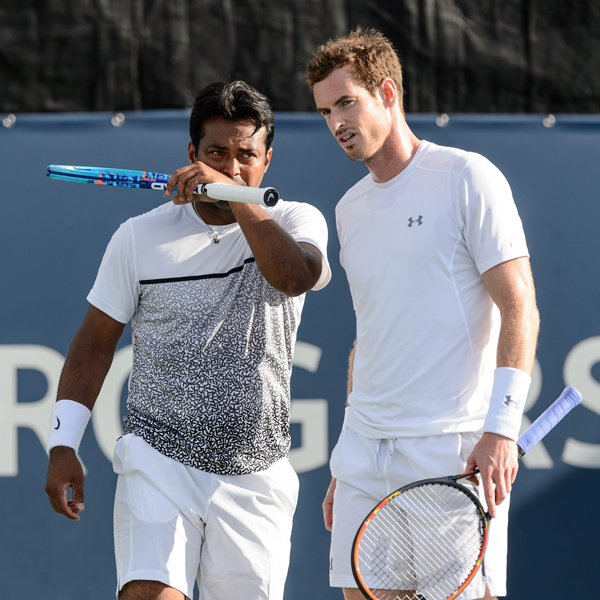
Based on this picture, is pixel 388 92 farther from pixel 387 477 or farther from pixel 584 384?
pixel 584 384

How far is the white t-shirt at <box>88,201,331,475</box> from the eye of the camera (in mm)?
2238

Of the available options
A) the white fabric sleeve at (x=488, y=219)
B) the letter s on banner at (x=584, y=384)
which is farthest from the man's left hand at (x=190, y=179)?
the letter s on banner at (x=584, y=384)

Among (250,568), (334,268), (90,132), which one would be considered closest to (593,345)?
(334,268)

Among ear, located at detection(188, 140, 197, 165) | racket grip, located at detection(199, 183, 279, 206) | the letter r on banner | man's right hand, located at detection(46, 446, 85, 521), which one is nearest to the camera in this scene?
racket grip, located at detection(199, 183, 279, 206)

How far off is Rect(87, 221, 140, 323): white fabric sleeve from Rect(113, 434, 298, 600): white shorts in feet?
1.18

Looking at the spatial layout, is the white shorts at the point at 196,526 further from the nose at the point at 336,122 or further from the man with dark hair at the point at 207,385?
the nose at the point at 336,122

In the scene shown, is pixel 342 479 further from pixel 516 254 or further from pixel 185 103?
pixel 185 103

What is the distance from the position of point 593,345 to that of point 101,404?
6.61 ft

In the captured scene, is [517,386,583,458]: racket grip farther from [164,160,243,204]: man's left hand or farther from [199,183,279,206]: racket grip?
[164,160,243,204]: man's left hand

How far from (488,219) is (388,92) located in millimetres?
503

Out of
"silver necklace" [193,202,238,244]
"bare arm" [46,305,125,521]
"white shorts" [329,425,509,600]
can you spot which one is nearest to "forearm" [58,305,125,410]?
"bare arm" [46,305,125,521]

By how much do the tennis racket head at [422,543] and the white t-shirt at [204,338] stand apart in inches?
15.3

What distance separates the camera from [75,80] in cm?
347

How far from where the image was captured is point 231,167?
7.60 feet
